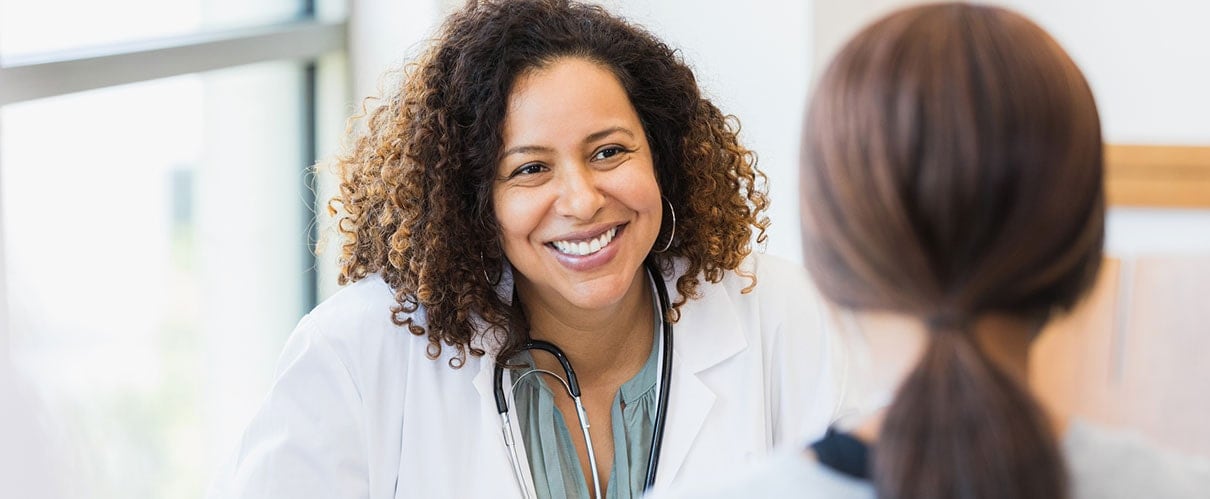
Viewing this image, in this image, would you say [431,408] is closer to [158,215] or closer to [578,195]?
[578,195]

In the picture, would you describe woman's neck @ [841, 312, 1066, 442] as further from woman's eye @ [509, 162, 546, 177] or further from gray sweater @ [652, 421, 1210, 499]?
woman's eye @ [509, 162, 546, 177]

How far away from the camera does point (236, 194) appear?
2221mm

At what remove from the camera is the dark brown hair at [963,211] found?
80cm

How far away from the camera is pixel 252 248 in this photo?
2.29 meters

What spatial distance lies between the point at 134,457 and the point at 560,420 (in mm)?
700

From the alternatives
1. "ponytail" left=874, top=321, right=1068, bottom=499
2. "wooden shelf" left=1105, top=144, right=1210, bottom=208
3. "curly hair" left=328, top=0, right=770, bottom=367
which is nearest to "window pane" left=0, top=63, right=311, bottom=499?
"curly hair" left=328, top=0, right=770, bottom=367

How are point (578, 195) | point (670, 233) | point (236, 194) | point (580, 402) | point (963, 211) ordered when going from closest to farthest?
point (963, 211)
point (578, 195)
point (580, 402)
point (670, 233)
point (236, 194)

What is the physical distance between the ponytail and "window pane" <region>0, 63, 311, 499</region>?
0.80 meters

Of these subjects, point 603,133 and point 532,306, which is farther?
point 532,306

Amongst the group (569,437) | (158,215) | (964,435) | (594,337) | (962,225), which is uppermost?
(962,225)

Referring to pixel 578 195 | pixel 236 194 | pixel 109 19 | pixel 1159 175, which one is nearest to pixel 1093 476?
pixel 578 195

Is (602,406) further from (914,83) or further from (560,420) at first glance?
(914,83)

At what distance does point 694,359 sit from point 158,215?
2.97 ft

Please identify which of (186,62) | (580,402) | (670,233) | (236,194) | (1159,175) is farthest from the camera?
(1159,175)
